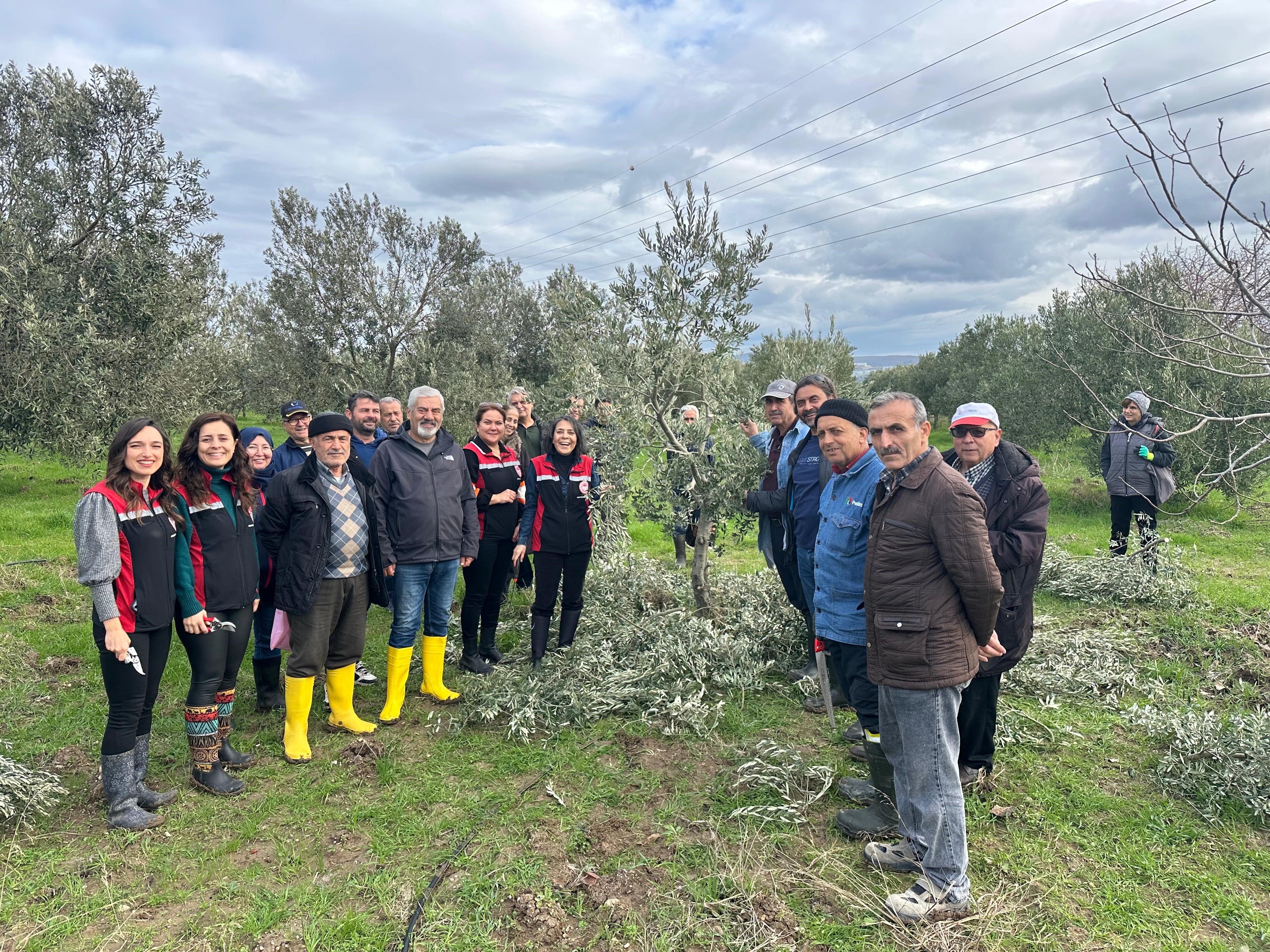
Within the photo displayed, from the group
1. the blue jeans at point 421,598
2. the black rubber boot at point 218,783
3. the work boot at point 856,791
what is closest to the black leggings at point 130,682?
the black rubber boot at point 218,783

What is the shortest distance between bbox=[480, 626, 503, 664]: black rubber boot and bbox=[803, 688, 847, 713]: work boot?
114 inches

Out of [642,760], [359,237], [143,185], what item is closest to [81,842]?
[642,760]

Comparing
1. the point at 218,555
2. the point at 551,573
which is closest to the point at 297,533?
the point at 218,555

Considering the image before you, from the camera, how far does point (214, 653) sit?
167 inches

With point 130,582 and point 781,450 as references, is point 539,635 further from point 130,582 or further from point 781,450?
point 130,582

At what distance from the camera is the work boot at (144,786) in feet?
13.4

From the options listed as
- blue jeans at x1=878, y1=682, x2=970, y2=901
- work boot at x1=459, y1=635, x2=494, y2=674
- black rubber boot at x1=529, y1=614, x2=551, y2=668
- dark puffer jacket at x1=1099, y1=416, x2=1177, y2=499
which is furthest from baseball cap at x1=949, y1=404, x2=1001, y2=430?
dark puffer jacket at x1=1099, y1=416, x2=1177, y2=499

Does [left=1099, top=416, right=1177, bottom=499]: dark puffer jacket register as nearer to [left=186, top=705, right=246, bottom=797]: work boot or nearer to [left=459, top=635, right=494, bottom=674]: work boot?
[left=459, top=635, right=494, bottom=674]: work boot

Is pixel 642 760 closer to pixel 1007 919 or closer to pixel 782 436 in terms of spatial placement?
pixel 1007 919

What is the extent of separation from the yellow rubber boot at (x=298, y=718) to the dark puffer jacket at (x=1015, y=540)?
4415 millimetres

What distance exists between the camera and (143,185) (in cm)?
1248

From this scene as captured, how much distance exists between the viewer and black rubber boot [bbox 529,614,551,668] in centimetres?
610

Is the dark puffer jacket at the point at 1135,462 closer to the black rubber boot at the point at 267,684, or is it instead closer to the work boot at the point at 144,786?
the black rubber boot at the point at 267,684

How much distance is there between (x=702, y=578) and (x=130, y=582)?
4.94 metres
